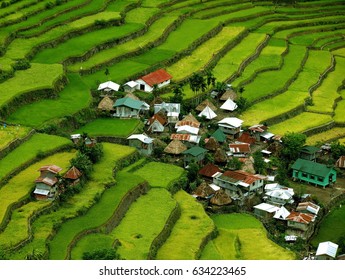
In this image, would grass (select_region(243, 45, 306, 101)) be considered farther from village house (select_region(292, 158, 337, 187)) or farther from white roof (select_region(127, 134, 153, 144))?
white roof (select_region(127, 134, 153, 144))

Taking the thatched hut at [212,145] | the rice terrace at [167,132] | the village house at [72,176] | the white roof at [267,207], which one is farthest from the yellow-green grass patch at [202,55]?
the village house at [72,176]

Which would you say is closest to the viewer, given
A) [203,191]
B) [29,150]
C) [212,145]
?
[29,150]

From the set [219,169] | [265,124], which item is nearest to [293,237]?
[219,169]

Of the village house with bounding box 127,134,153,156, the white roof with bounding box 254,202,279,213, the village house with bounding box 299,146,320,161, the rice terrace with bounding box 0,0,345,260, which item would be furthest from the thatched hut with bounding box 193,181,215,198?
the village house with bounding box 299,146,320,161

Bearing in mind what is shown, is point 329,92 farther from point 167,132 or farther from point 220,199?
point 220,199

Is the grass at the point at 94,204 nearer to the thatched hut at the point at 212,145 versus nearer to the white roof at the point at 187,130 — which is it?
the white roof at the point at 187,130

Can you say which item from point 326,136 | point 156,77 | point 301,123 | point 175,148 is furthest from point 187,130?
point 326,136

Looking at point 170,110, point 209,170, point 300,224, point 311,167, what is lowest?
point 300,224

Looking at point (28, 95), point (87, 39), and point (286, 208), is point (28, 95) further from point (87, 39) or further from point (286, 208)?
point (286, 208)
